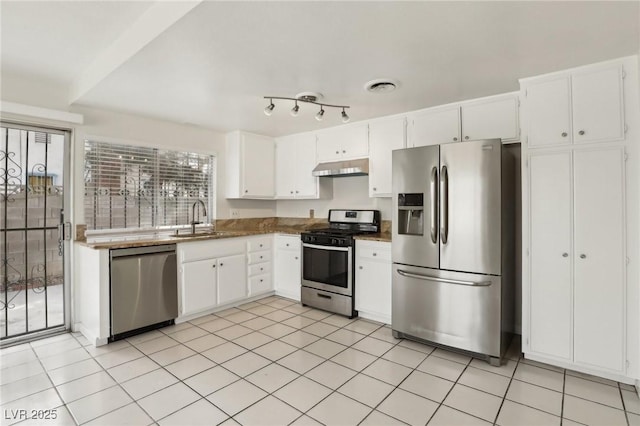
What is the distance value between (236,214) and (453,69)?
339 centimetres

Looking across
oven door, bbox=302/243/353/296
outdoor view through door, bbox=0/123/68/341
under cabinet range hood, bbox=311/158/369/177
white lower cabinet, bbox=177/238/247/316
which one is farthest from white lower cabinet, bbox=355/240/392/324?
outdoor view through door, bbox=0/123/68/341

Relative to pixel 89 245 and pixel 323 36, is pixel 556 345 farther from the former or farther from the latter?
pixel 89 245

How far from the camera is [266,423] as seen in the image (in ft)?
6.20

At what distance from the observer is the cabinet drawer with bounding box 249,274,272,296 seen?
419cm

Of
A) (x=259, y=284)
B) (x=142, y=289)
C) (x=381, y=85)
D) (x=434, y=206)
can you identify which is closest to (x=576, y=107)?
(x=434, y=206)

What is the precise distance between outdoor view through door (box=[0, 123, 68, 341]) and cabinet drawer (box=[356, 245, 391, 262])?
3043mm

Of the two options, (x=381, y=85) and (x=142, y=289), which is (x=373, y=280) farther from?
(x=142, y=289)

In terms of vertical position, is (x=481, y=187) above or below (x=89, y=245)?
above

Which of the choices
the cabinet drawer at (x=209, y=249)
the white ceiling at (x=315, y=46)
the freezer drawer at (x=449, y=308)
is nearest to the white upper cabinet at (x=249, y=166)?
the cabinet drawer at (x=209, y=249)

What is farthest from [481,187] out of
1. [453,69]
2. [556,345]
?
[556,345]

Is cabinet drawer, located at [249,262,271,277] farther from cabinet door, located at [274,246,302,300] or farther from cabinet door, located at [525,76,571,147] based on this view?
cabinet door, located at [525,76,571,147]

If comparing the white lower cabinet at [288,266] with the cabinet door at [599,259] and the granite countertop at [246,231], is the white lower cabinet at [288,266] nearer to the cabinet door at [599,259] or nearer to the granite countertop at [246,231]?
the granite countertop at [246,231]

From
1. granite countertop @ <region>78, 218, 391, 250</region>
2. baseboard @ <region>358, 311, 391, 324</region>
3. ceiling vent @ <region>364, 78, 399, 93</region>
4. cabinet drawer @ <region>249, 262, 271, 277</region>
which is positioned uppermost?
ceiling vent @ <region>364, 78, 399, 93</region>

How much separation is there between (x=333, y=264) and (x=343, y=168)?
1149 mm
